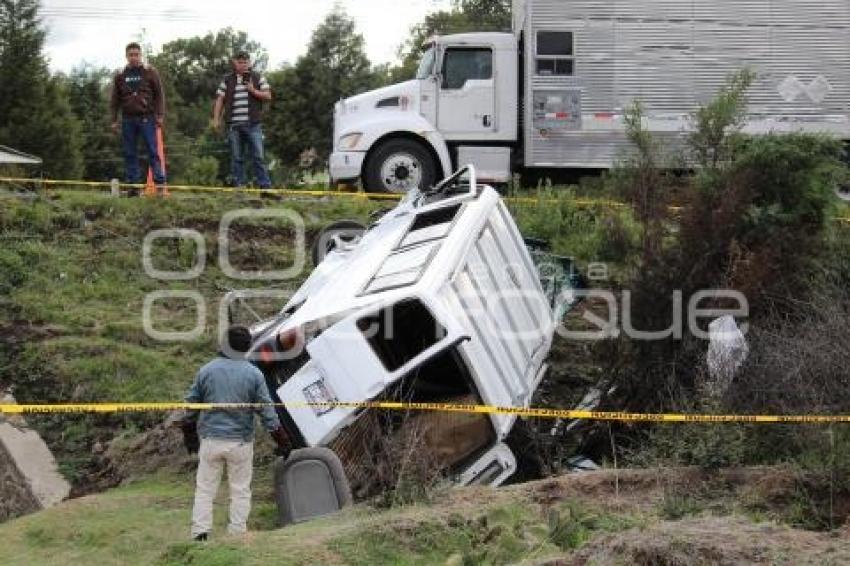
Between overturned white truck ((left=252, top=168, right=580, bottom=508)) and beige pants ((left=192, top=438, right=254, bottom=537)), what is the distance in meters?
0.51

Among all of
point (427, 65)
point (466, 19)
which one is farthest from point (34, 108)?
point (427, 65)

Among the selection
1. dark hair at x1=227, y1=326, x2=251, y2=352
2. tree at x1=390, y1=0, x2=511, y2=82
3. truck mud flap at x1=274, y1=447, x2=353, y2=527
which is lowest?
truck mud flap at x1=274, y1=447, x2=353, y2=527

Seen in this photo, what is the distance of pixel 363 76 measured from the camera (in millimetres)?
53438

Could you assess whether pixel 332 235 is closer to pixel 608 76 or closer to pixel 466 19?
pixel 608 76

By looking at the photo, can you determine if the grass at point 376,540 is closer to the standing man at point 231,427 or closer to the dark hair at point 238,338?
the standing man at point 231,427

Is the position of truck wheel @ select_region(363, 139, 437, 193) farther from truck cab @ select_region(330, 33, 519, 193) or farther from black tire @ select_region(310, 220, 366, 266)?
black tire @ select_region(310, 220, 366, 266)

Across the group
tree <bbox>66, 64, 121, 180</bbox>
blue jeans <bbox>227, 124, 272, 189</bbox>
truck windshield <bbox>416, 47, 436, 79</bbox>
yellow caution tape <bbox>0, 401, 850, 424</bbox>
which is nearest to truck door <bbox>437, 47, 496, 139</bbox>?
truck windshield <bbox>416, 47, 436, 79</bbox>

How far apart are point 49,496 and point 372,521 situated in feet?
13.7

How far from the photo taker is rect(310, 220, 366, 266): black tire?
45.5ft

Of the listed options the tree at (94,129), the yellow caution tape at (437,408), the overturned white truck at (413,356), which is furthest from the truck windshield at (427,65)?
the tree at (94,129)

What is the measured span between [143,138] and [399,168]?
3538 millimetres

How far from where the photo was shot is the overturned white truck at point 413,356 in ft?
28.1

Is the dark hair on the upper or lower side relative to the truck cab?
lower

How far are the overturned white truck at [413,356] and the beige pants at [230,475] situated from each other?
20.2 inches
